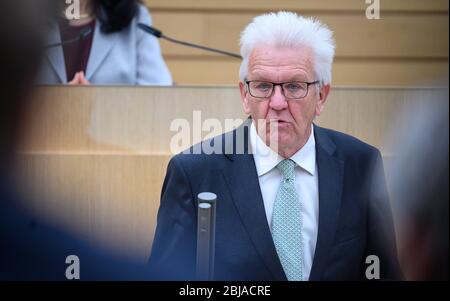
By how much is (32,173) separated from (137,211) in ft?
0.97

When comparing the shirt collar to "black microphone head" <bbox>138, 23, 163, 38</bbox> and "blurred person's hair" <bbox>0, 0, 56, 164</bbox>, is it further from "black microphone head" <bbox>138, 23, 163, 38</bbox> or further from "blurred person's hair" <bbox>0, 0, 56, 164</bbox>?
"blurred person's hair" <bbox>0, 0, 56, 164</bbox>

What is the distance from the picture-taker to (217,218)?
165 cm

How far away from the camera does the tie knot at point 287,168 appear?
5.43 ft

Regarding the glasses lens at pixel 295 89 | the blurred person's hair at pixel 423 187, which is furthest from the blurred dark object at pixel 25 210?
the blurred person's hair at pixel 423 187

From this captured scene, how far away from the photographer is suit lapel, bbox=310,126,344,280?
5.39 feet

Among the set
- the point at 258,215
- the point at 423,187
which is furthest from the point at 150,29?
the point at 423,187

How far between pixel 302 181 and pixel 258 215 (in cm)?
14

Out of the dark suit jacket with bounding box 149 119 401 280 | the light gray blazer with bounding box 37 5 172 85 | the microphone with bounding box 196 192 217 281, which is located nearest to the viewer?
the microphone with bounding box 196 192 217 281

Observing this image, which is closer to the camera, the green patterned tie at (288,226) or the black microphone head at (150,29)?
the green patterned tie at (288,226)

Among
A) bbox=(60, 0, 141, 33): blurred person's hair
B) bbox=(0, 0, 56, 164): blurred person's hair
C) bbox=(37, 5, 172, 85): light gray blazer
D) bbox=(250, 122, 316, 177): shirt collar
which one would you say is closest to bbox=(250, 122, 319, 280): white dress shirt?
bbox=(250, 122, 316, 177): shirt collar

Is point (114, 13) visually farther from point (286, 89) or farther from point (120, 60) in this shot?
point (286, 89)

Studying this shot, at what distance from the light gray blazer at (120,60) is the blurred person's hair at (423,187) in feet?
2.22

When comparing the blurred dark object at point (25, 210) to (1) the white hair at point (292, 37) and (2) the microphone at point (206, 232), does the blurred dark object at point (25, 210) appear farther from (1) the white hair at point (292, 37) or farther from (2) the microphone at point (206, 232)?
(1) the white hair at point (292, 37)
